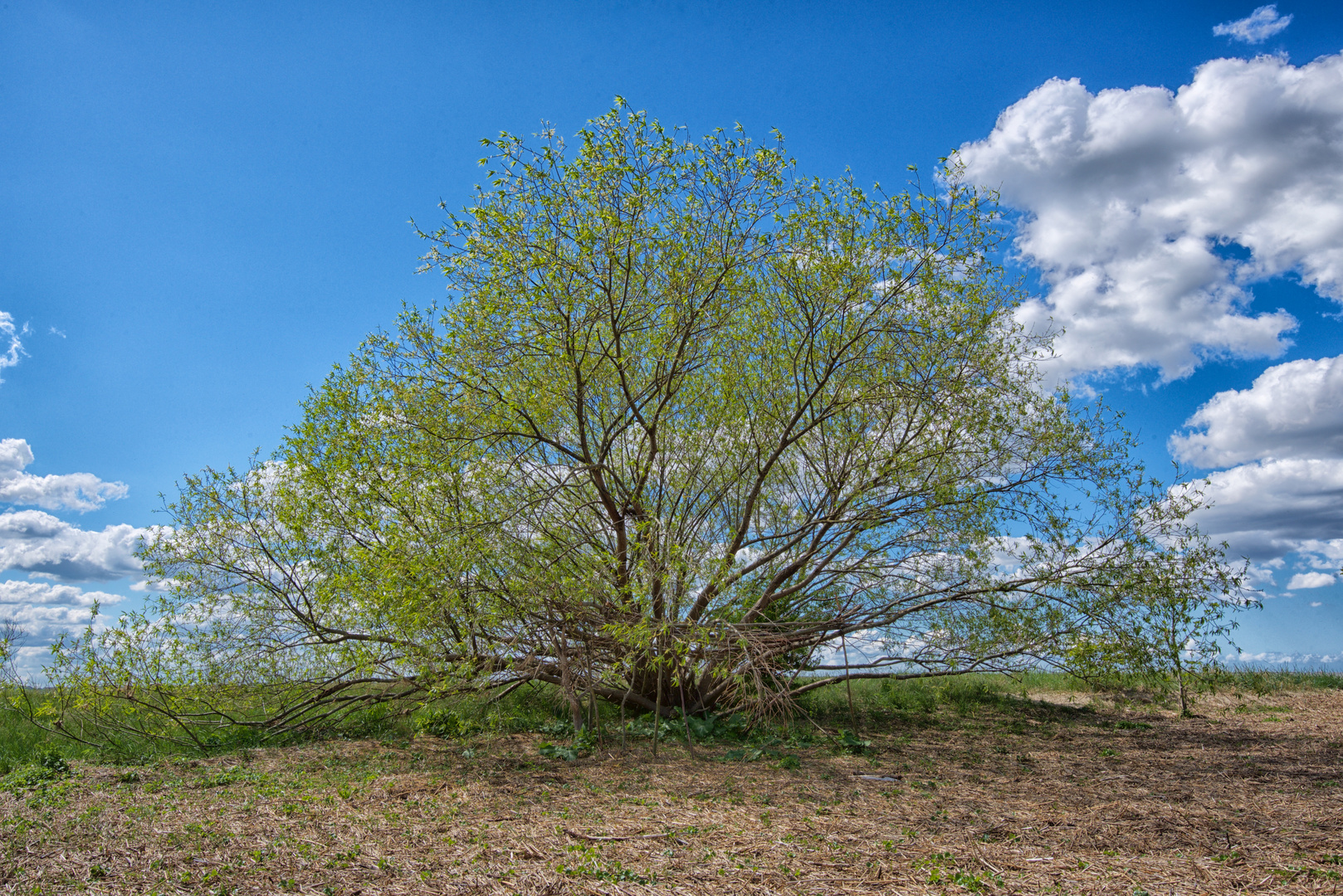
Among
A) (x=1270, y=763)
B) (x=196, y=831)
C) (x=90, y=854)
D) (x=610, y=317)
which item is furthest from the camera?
(x=610, y=317)

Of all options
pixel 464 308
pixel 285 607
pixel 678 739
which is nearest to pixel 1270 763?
pixel 678 739

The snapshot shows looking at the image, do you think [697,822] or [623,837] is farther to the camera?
[697,822]

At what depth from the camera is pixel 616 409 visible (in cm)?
1135

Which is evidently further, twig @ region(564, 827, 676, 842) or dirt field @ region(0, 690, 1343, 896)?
twig @ region(564, 827, 676, 842)

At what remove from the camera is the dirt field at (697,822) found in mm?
5199

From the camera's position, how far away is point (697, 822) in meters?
6.52

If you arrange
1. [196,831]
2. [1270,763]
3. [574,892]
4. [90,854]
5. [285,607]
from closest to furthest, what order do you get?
[574,892]
[90,854]
[196,831]
[1270,763]
[285,607]

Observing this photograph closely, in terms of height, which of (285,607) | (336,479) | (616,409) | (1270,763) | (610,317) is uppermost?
(610,317)

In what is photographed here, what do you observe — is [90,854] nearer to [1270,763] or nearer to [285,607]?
[285,607]

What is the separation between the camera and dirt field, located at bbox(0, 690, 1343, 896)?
Result: 17.1ft

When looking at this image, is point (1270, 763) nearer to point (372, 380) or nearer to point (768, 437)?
point (768, 437)

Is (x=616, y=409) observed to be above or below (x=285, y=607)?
above

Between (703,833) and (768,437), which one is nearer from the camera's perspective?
(703,833)

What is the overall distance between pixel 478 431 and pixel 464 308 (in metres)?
1.62
